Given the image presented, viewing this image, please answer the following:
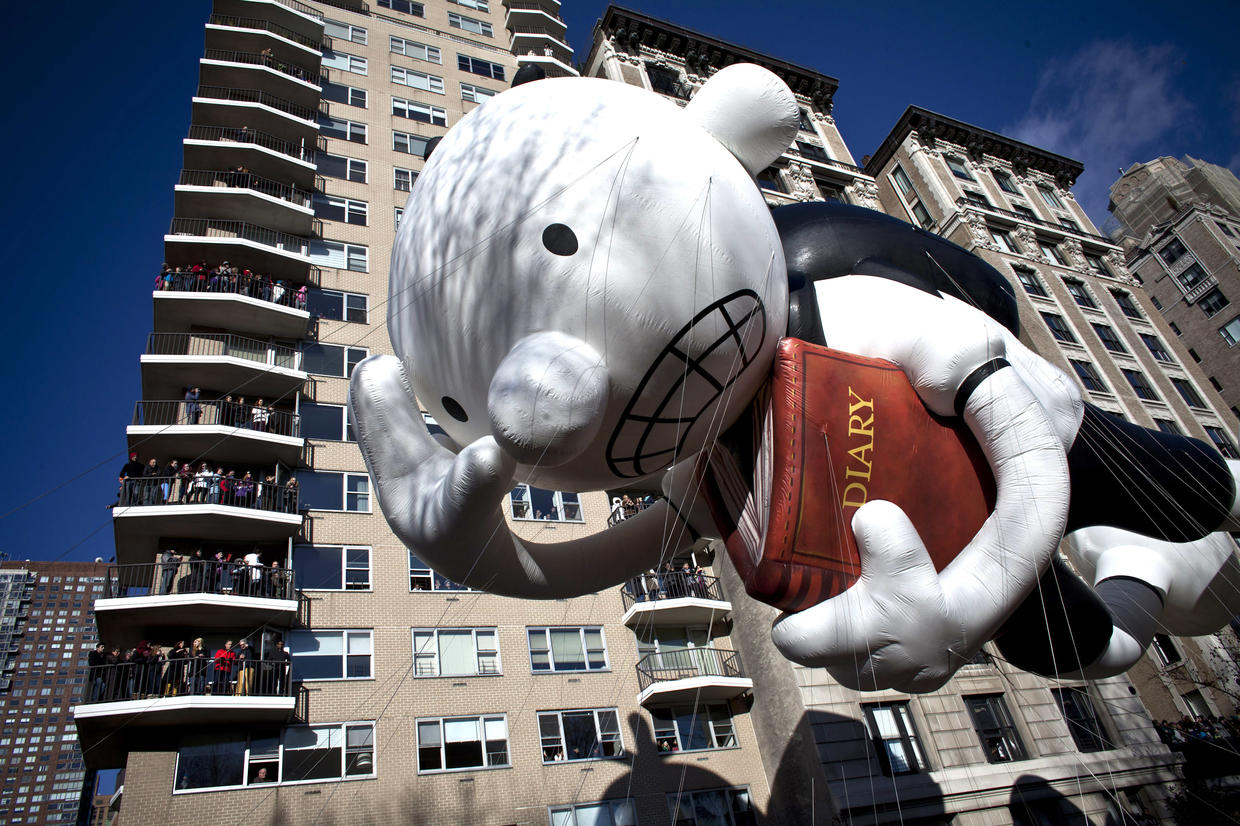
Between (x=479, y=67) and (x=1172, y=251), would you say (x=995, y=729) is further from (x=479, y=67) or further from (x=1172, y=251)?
(x=1172, y=251)

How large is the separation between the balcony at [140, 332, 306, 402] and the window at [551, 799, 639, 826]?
10156 millimetres

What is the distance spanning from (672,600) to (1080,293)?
992 inches

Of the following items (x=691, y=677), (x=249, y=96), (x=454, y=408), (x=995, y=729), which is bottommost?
(x=995, y=729)

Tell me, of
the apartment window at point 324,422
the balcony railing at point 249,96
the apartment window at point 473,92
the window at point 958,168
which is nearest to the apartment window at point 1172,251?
the window at point 958,168

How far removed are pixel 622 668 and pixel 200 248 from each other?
14641 mm

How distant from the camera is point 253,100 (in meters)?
24.5

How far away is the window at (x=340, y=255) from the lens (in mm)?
21797

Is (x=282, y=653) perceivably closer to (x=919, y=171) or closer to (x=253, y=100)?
(x=253, y=100)

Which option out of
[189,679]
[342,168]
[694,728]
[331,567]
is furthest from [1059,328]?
[189,679]

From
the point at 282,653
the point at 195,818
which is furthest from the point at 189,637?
the point at 195,818

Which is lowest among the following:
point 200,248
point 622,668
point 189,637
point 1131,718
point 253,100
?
point 1131,718

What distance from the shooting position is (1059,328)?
3080 centimetres

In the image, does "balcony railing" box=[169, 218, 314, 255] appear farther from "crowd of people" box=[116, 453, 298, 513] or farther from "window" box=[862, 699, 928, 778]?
"window" box=[862, 699, 928, 778]

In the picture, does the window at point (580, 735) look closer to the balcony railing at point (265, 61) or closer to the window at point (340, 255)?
the window at point (340, 255)
